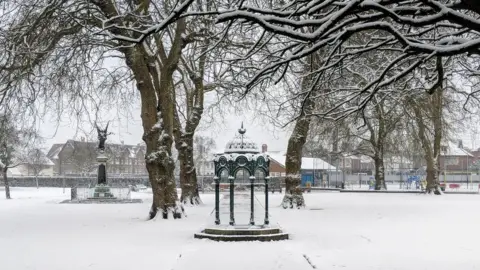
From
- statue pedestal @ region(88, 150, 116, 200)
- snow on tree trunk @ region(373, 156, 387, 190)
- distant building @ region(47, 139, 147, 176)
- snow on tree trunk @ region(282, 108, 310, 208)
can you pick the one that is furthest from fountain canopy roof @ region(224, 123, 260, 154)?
distant building @ region(47, 139, 147, 176)

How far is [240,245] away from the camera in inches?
487

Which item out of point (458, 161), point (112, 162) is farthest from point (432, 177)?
point (112, 162)

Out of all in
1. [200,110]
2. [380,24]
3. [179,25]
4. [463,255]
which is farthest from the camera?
[200,110]

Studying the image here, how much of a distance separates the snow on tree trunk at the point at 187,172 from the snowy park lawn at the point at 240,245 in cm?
725

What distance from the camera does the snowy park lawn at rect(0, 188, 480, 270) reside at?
9953mm

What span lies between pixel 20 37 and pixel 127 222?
6.55 metres

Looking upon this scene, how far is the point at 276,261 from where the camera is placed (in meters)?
10.2

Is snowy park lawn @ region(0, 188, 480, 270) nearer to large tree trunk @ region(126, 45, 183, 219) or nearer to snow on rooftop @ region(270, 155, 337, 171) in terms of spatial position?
large tree trunk @ region(126, 45, 183, 219)

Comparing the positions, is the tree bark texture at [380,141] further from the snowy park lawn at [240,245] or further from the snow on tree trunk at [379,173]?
the snowy park lawn at [240,245]

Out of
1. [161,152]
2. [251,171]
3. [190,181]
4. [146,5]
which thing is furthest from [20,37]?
[190,181]

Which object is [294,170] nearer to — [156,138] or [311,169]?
[156,138]

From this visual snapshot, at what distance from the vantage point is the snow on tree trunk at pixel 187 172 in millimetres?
26141

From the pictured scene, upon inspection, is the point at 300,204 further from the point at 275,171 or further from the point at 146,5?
the point at 275,171

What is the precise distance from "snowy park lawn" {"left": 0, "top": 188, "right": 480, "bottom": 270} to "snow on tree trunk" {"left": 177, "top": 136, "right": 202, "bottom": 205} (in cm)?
725
